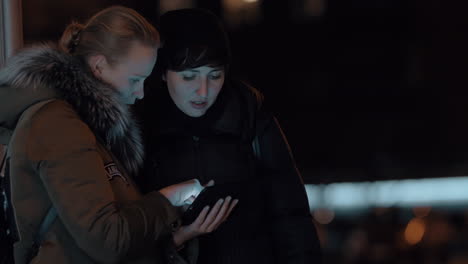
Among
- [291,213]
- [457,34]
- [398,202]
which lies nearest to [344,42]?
[457,34]

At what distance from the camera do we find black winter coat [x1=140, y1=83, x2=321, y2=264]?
2.83 metres

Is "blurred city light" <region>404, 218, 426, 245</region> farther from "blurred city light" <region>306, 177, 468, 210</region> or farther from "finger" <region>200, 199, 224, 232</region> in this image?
"finger" <region>200, 199, 224, 232</region>

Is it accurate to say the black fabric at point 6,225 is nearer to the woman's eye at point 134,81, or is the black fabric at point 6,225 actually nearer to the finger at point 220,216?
the woman's eye at point 134,81

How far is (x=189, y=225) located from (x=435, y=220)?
11.2m

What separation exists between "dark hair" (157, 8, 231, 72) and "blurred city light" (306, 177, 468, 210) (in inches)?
446

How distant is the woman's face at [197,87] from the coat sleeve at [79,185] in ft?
2.44

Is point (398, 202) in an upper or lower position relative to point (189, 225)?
lower

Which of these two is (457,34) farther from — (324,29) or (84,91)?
(84,91)

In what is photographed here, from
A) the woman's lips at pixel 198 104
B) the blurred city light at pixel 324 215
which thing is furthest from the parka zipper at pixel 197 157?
the blurred city light at pixel 324 215

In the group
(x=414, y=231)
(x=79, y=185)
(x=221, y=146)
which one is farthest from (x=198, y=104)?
(x=414, y=231)

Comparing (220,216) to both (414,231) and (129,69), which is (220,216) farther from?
(414,231)

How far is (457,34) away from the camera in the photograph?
16406mm

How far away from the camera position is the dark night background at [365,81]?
16.1 meters

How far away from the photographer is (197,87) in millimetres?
2766
